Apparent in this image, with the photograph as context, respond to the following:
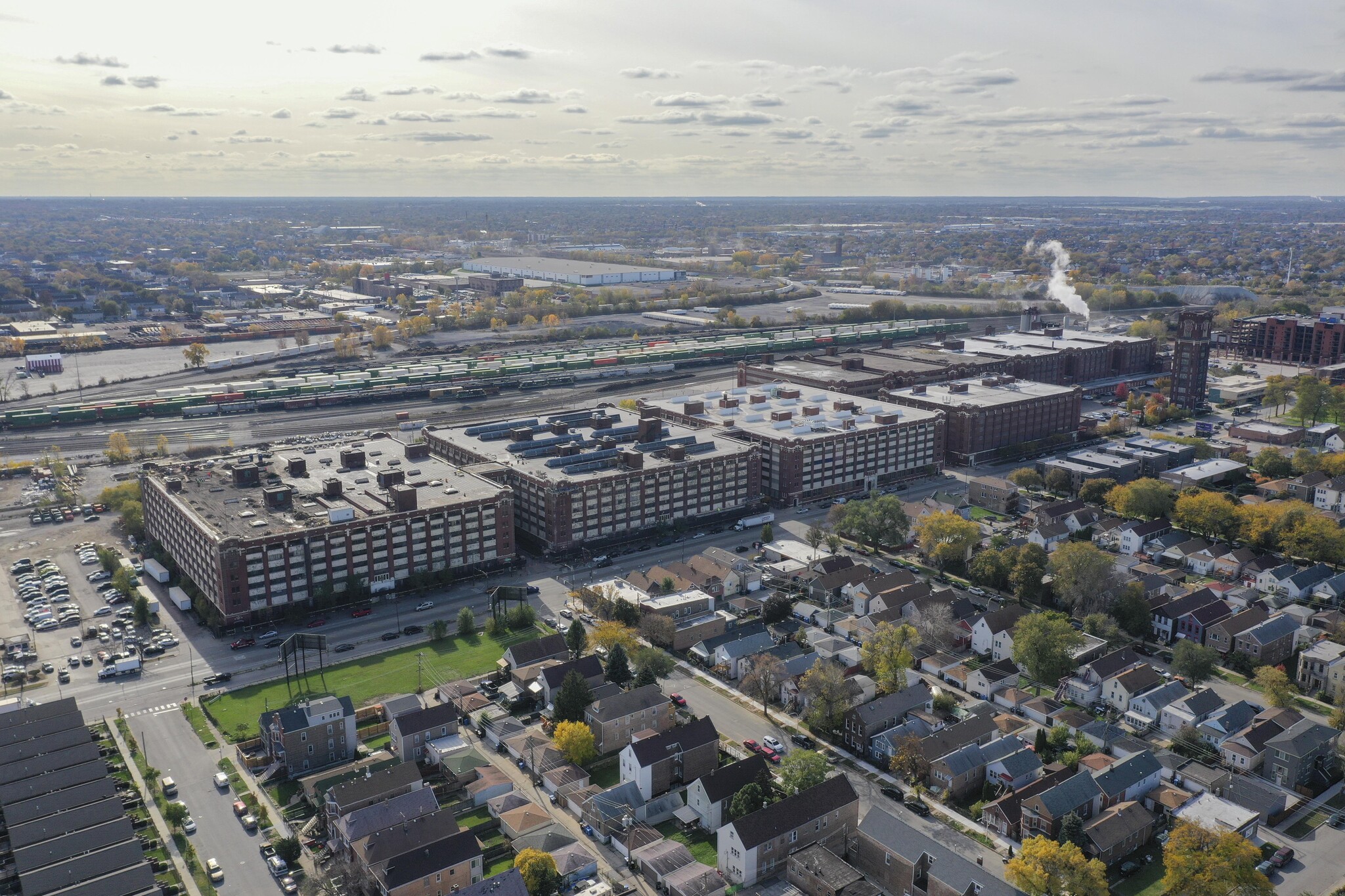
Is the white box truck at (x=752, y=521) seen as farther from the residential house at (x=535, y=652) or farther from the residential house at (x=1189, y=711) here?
the residential house at (x=1189, y=711)

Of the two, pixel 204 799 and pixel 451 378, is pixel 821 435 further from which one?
pixel 451 378

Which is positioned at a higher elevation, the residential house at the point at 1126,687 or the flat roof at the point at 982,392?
the flat roof at the point at 982,392

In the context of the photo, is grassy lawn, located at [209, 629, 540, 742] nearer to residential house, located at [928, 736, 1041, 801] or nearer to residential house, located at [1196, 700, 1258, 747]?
residential house, located at [928, 736, 1041, 801]

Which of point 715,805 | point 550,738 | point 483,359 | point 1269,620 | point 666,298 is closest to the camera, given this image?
point 715,805

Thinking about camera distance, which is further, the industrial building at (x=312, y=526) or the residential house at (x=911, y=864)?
the industrial building at (x=312, y=526)

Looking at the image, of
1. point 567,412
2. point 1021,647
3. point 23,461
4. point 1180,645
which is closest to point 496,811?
point 1021,647

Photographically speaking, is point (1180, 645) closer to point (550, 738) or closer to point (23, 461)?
point (550, 738)

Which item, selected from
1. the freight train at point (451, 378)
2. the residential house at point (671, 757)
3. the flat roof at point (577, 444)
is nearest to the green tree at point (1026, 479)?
the flat roof at point (577, 444)
